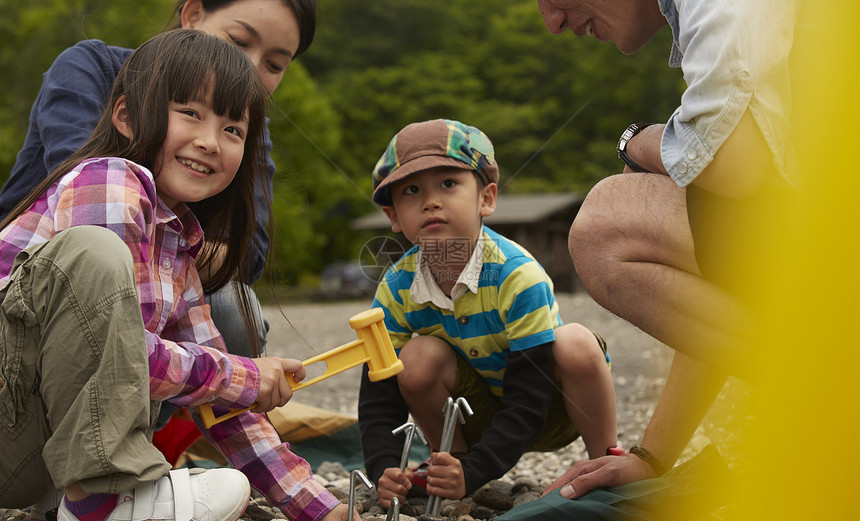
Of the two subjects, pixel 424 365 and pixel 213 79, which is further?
pixel 424 365

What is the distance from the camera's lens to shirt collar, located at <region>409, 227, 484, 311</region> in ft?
6.66

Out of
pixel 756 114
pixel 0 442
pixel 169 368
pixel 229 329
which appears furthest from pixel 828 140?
pixel 229 329

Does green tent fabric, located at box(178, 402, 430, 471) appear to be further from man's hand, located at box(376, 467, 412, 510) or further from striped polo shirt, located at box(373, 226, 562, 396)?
man's hand, located at box(376, 467, 412, 510)

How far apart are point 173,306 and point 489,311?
31.4 inches

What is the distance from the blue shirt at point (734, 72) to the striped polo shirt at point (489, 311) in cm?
63

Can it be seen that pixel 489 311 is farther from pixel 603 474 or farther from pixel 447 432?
pixel 603 474

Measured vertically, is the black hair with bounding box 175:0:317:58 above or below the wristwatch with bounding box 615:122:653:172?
above

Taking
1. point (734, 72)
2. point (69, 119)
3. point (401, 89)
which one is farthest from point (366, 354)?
point (401, 89)

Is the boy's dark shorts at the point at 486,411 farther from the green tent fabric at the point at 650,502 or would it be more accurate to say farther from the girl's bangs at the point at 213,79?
the girl's bangs at the point at 213,79

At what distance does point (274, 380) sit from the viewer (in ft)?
5.04

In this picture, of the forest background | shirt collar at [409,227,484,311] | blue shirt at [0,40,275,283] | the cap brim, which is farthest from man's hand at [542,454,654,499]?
the forest background

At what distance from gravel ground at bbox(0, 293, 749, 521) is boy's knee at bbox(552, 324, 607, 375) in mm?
174

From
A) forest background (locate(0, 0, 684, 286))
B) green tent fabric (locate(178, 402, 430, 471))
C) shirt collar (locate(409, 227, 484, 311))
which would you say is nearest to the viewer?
shirt collar (locate(409, 227, 484, 311))

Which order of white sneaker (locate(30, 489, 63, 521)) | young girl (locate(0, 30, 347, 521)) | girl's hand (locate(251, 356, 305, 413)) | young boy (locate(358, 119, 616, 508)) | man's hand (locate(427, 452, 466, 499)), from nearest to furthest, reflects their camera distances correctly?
young girl (locate(0, 30, 347, 521)) < girl's hand (locate(251, 356, 305, 413)) < white sneaker (locate(30, 489, 63, 521)) < man's hand (locate(427, 452, 466, 499)) < young boy (locate(358, 119, 616, 508))
